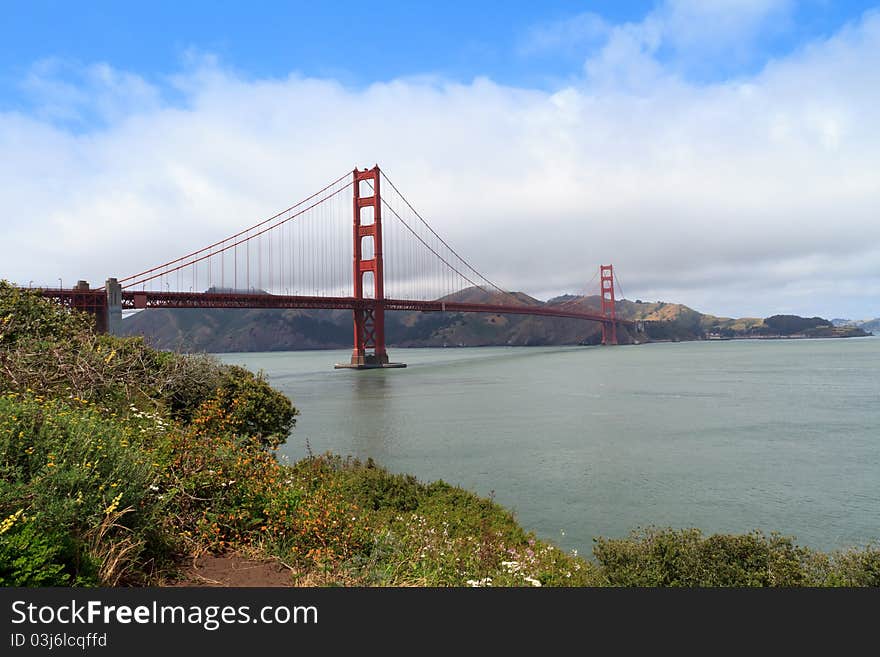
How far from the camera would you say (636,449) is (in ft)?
79.9

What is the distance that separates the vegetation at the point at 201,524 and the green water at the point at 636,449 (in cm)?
Result: 433

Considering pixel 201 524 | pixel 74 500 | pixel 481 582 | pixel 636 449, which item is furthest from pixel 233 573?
pixel 636 449

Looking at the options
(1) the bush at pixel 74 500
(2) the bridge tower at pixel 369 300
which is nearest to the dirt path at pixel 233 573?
(1) the bush at pixel 74 500

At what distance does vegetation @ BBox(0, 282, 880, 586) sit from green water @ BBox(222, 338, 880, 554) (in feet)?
14.2

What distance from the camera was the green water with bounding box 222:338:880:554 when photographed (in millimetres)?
15219

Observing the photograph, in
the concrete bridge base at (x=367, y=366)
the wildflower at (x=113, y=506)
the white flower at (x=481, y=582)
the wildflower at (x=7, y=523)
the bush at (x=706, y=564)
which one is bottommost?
the concrete bridge base at (x=367, y=366)

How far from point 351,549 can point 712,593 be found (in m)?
3.85

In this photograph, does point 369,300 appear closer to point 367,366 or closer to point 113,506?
point 367,366

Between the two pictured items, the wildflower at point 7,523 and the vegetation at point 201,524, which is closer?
the wildflower at point 7,523

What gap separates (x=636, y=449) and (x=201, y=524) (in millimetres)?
21435

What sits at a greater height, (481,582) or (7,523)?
(7,523)

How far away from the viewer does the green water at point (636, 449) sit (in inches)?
599

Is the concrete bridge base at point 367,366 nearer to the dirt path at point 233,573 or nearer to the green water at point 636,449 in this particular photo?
the green water at point 636,449

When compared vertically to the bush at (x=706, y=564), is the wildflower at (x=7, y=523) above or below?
above
